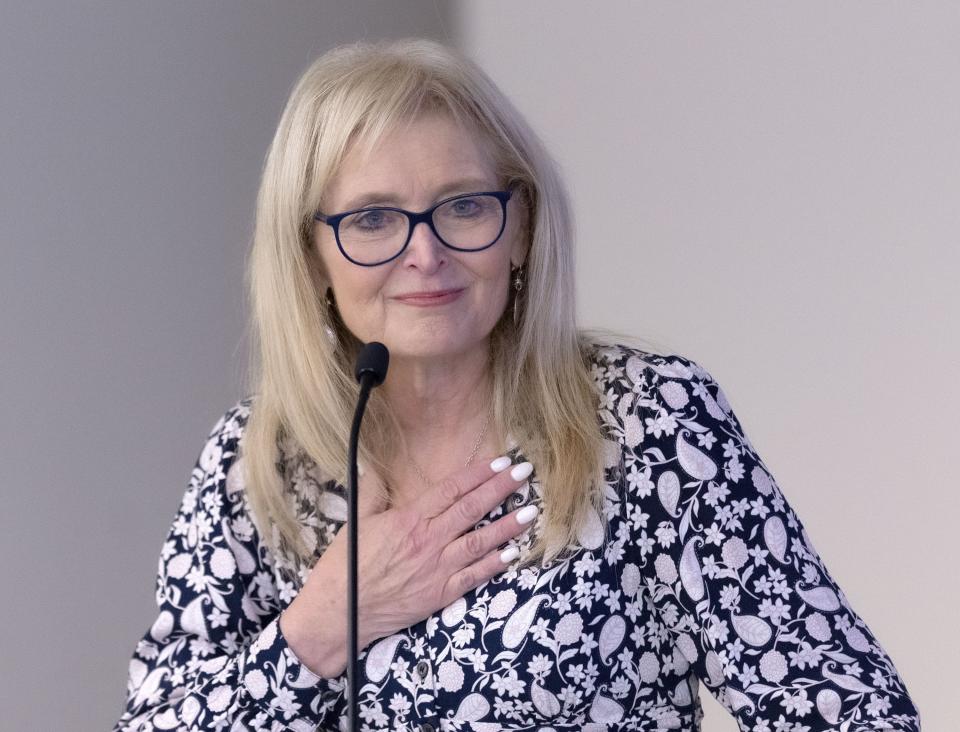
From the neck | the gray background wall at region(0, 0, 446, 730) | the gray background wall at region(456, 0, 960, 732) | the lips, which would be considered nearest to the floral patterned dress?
the neck

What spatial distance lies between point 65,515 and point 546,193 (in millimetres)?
1213

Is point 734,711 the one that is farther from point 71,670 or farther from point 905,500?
point 71,670

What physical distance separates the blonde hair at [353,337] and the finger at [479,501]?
3 centimetres

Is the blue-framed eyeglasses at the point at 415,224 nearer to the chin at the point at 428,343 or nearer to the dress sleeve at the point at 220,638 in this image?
the chin at the point at 428,343

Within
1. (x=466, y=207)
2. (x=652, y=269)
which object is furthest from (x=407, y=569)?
(x=652, y=269)

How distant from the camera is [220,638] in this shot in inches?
62.9

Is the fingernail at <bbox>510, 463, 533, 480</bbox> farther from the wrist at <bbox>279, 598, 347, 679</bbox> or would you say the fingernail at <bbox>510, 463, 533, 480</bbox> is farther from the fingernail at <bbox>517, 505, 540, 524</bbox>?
the wrist at <bbox>279, 598, 347, 679</bbox>

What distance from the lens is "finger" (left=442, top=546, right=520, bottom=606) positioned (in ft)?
4.72

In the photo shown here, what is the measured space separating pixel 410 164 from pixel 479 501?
1.33 ft

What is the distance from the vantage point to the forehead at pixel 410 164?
143cm

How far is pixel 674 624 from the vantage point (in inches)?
56.2

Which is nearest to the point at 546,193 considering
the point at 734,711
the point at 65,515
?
the point at 734,711

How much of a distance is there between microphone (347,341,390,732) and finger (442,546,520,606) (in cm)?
35

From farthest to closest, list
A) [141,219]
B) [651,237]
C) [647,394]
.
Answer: [651,237] → [141,219] → [647,394]
